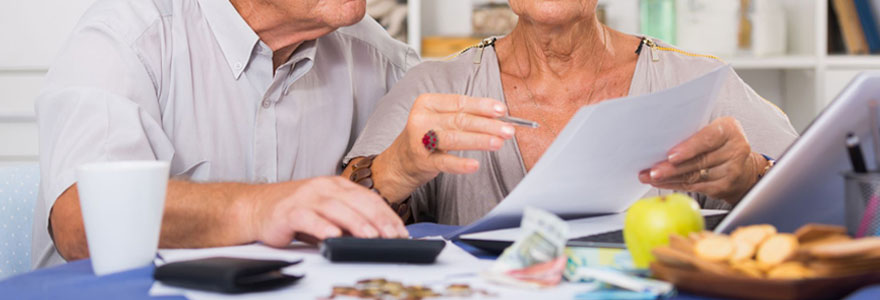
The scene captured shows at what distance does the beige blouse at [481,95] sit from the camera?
1.47m

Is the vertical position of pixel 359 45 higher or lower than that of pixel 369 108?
higher

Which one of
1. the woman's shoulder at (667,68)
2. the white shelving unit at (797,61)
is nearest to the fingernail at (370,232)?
the woman's shoulder at (667,68)

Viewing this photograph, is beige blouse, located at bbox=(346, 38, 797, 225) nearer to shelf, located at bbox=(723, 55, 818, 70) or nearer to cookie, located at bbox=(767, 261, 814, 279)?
cookie, located at bbox=(767, 261, 814, 279)

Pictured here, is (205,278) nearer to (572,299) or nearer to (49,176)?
(572,299)

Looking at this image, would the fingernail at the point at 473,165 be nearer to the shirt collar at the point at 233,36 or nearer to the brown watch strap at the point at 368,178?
the brown watch strap at the point at 368,178

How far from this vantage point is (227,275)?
2.23 feet

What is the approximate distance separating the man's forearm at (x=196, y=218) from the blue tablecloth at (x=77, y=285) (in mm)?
146

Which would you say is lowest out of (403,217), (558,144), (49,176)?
(403,217)

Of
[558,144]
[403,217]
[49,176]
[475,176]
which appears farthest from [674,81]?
[49,176]

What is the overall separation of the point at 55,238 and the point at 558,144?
708 mm

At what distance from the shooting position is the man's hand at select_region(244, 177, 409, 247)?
2.88 ft

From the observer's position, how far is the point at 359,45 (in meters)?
1.74

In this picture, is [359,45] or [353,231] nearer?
[353,231]

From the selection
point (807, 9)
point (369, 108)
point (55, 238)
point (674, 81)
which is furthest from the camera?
point (807, 9)
